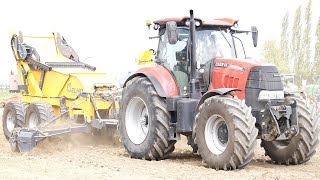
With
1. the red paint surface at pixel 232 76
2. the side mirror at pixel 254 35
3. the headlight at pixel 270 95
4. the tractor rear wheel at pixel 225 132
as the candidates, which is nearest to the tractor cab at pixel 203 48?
the side mirror at pixel 254 35

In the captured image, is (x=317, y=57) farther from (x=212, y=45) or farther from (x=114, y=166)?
(x=114, y=166)

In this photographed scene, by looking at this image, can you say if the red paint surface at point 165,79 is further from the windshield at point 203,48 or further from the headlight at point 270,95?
the headlight at point 270,95

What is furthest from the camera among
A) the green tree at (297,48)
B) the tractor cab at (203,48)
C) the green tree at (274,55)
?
the green tree at (297,48)

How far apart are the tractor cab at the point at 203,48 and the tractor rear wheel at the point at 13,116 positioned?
5.16 m

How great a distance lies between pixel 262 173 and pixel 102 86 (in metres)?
5.70

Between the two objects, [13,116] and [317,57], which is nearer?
[13,116]

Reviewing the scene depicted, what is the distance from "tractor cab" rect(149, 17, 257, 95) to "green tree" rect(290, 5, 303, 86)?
3961 centimetres

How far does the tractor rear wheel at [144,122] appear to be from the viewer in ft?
32.1

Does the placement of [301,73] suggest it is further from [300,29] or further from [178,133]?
[178,133]

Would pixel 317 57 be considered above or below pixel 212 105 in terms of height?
below

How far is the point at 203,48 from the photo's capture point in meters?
9.96

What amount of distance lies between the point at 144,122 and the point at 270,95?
2.51 meters

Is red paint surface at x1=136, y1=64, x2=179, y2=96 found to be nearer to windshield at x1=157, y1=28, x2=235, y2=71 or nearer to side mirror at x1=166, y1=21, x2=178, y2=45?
windshield at x1=157, y1=28, x2=235, y2=71

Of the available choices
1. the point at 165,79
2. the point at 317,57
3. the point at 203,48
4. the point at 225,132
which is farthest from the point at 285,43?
the point at 225,132
